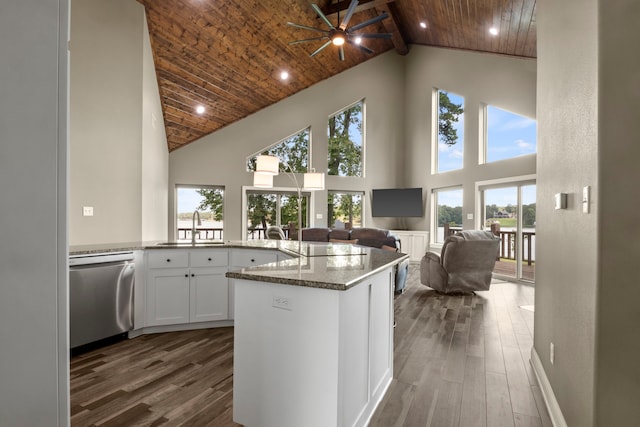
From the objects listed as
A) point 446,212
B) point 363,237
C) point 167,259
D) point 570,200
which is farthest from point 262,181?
point 446,212

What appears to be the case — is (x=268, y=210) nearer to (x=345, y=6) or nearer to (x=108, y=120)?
(x=108, y=120)

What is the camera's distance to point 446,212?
823 centimetres

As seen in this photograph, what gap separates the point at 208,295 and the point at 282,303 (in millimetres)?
2012

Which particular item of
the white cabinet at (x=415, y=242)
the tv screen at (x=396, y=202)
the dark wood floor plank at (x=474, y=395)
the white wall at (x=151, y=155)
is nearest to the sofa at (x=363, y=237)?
the dark wood floor plank at (x=474, y=395)

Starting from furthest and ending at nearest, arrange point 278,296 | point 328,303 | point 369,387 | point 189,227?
point 189,227 → point 369,387 → point 278,296 → point 328,303

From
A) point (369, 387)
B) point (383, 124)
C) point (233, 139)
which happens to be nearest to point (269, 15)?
point (233, 139)

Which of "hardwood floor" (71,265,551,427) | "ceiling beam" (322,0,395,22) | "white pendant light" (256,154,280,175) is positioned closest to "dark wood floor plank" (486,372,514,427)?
"hardwood floor" (71,265,551,427)

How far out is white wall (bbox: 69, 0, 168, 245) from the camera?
12.4ft

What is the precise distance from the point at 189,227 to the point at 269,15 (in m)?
4.57

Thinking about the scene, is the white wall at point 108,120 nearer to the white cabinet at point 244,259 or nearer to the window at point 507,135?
the white cabinet at point 244,259

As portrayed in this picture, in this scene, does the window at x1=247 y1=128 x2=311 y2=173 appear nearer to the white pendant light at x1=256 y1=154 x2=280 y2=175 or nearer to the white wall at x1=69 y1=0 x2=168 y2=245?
the white wall at x1=69 y1=0 x2=168 y2=245

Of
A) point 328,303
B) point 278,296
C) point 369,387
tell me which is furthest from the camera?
point 369,387
